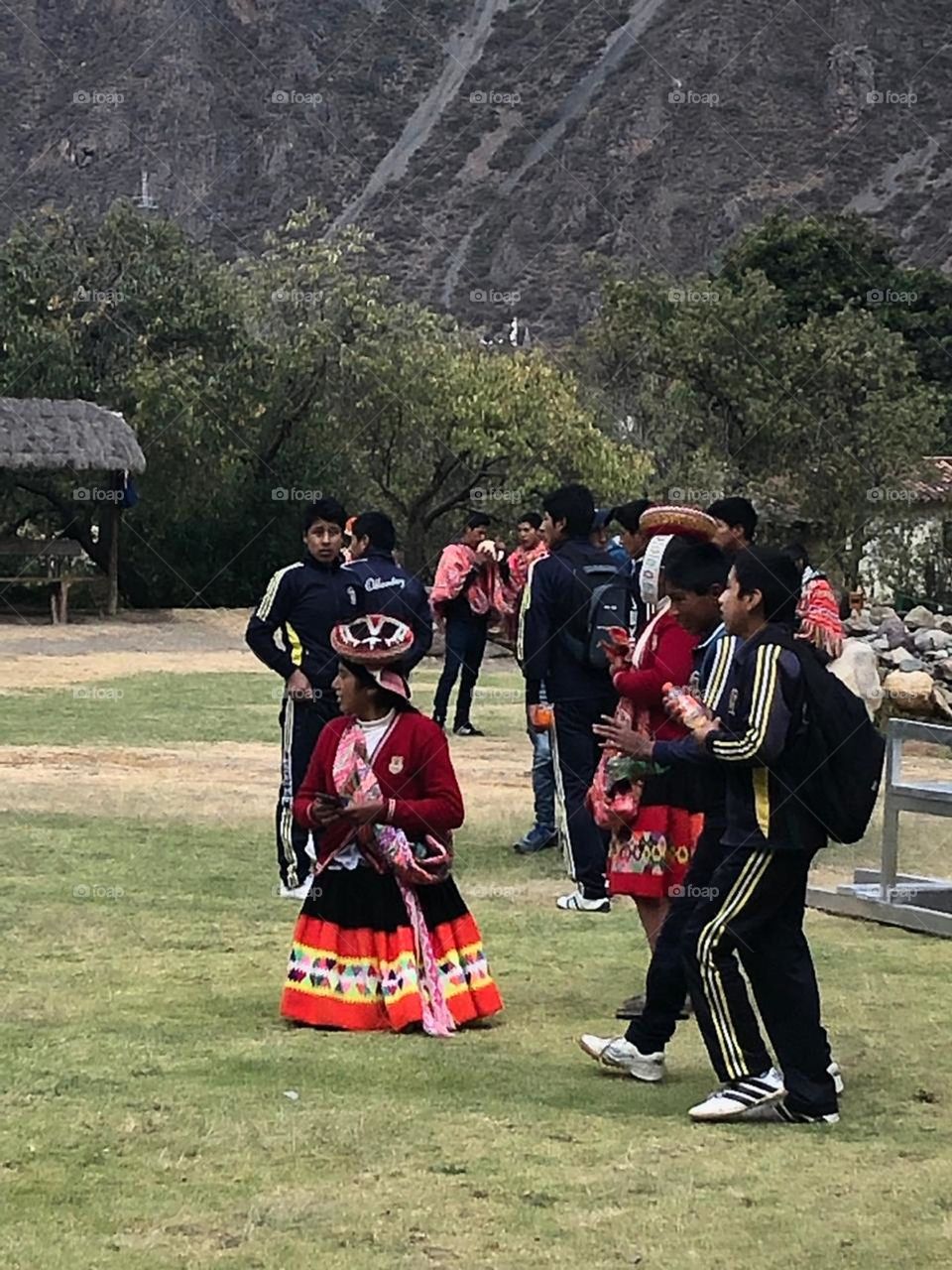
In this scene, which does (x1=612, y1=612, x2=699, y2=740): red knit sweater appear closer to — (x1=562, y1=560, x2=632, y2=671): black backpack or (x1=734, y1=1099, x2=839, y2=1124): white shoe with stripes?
(x1=734, y1=1099, x2=839, y2=1124): white shoe with stripes

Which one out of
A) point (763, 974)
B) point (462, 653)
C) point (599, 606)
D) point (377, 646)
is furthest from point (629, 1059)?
point (462, 653)

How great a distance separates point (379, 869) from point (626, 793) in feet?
3.04

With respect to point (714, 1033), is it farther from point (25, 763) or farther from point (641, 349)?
point (641, 349)

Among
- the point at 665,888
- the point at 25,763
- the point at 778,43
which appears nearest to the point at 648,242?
the point at 778,43

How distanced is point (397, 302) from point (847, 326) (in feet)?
27.2

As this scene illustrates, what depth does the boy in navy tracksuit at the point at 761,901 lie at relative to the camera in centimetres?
651

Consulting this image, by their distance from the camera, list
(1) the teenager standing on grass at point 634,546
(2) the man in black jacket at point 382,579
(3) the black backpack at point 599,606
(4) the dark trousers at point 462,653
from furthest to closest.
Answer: (4) the dark trousers at point 462,653 → (2) the man in black jacket at point 382,579 → (3) the black backpack at point 599,606 → (1) the teenager standing on grass at point 634,546

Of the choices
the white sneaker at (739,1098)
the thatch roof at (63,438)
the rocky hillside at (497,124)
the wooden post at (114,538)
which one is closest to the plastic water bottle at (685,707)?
the white sneaker at (739,1098)

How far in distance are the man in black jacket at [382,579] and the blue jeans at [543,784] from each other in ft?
5.14

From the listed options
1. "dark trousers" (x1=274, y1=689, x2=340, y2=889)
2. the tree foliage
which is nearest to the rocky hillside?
the tree foliage

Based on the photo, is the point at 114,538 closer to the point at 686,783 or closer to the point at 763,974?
the point at 686,783

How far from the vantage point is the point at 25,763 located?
1620 centimetres

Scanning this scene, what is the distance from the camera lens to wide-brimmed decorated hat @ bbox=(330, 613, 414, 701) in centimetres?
781

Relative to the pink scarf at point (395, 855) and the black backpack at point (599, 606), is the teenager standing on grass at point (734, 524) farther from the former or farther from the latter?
the black backpack at point (599, 606)
